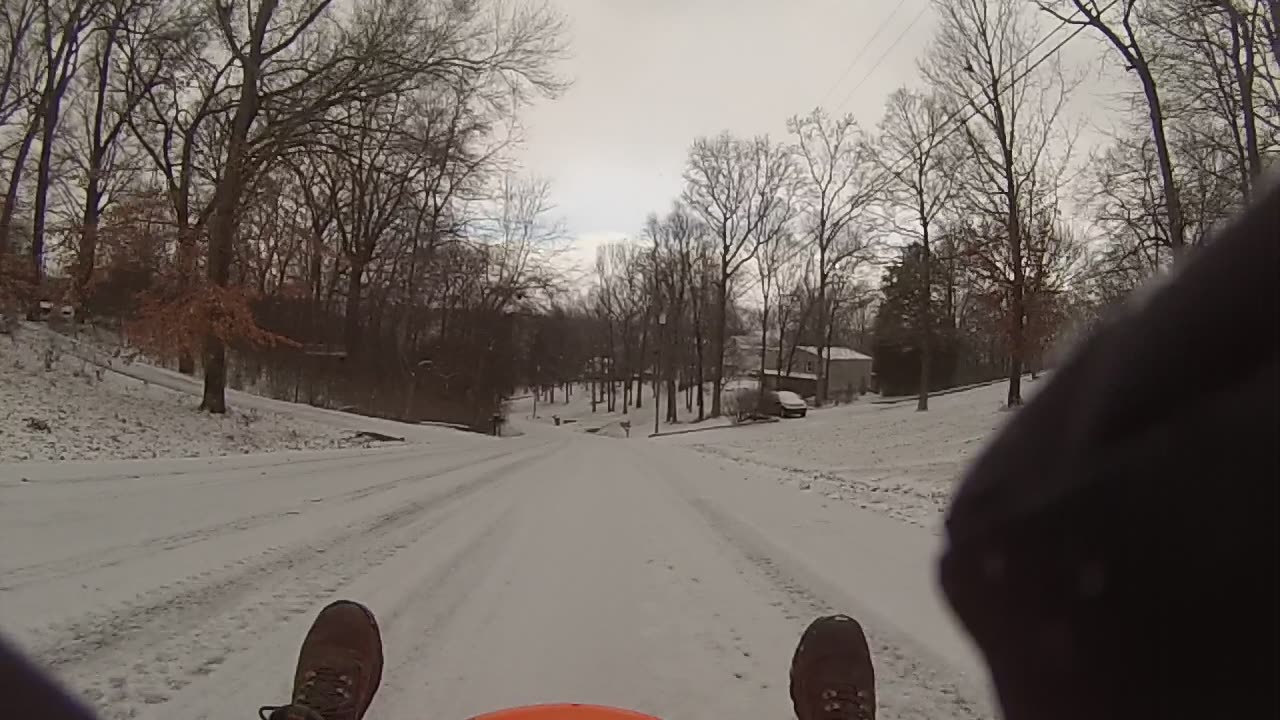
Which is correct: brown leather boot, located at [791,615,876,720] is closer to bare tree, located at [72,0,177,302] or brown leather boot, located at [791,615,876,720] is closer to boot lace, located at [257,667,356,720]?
boot lace, located at [257,667,356,720]

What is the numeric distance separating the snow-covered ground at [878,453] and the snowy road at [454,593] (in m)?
1.60

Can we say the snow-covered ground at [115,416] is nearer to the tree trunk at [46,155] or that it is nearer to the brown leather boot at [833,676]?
the tree trunk at [46,155]

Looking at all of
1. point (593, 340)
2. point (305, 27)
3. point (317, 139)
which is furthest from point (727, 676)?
point (593, 340)

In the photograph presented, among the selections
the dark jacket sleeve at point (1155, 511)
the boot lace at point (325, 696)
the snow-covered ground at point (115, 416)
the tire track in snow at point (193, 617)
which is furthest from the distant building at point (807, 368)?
the dark jacket sleeve at point (1155, 511)

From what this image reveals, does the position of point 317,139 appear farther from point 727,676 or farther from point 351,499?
point 727,676

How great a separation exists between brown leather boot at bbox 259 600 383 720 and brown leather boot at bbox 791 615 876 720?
5.32ft

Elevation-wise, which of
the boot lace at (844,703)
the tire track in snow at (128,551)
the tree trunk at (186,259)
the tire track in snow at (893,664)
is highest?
the tree trunk at (186,259)

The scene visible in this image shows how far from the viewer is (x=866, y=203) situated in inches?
1305

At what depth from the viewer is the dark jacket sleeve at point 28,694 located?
1.39 metres

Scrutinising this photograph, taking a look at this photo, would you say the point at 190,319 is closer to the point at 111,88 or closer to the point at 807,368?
the point at 111,88

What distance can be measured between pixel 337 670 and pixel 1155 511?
9.34ft

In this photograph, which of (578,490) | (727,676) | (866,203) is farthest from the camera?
(866,203)

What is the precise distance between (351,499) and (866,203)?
2921cm

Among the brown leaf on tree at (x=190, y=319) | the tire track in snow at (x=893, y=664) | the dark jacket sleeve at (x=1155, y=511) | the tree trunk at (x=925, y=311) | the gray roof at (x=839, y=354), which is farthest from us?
the gray roof at (x=839, y=354)
